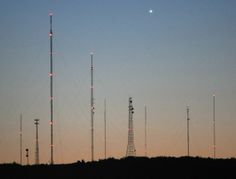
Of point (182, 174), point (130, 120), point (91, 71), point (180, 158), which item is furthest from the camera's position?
point (130, 120)

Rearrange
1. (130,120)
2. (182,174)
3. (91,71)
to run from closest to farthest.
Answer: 1. (182,174)
2. (91,71)
3. (130,120)

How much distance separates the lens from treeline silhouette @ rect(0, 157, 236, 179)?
6216 cm

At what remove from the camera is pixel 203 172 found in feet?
204

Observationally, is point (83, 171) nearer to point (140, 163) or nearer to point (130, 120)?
point (140, 163)

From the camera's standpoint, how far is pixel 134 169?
209ft

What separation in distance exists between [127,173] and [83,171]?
4030 millimetres

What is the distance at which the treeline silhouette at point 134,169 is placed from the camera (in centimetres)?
6216

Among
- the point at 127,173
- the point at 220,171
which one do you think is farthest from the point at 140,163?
the point at 220,171

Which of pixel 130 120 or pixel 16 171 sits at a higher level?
pixel 130 120

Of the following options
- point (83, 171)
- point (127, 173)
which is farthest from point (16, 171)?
point (127, 173)

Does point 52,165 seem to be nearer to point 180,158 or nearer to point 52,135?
point 52,135

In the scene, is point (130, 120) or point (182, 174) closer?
point (182, 174)

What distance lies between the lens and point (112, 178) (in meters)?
62.1

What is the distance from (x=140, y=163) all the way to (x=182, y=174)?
4.71 metres
